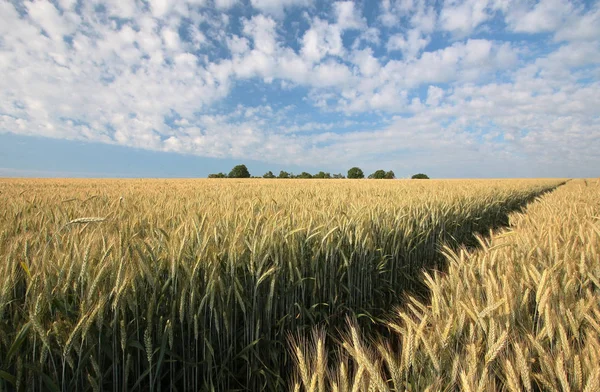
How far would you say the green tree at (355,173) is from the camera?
6612 centimetres

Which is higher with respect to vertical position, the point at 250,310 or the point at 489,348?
the point at 489,348

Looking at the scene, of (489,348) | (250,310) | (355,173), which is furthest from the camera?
(355,173)

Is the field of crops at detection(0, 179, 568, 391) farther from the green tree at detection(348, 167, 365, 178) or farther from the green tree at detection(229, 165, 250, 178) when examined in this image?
the green tree at detection(348, 167, 365, 178)

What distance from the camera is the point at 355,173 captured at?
6631 cm

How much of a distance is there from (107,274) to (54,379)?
0.42 metres

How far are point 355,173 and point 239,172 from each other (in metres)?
25.1

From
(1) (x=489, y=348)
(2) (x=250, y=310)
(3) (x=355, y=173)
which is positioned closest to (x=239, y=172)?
(3) (x=355, y=173)

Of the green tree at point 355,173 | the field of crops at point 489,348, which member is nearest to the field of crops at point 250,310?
the field of crops at point 489,348

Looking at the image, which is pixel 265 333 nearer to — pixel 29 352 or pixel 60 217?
pixel 29 352

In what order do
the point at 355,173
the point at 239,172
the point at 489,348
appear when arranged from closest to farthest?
1. the point at 489,348
2. the point at 239,172
3. the point at 355,173

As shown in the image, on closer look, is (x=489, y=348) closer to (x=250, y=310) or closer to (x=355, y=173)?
(x=250, y=310)

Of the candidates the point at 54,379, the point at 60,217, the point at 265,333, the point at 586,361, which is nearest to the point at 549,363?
the point at 586,361

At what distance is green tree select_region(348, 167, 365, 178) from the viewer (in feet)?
217

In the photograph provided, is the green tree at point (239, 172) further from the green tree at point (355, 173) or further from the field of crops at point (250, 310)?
the field of crops at point (250, 310)
